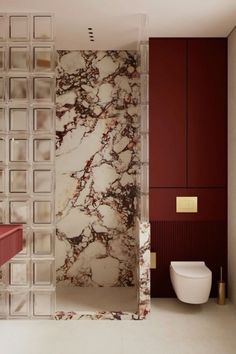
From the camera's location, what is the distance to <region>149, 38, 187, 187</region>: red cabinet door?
4332 millimetres

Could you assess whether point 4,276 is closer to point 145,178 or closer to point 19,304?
point 19,304

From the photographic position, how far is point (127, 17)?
12.3ft

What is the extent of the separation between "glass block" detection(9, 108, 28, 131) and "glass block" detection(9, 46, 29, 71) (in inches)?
13.8

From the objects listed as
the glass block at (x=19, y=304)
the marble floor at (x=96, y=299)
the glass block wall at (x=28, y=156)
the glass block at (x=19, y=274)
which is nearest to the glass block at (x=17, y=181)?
the glass block wall at (x=28, y=156)

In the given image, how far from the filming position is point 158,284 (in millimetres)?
4375

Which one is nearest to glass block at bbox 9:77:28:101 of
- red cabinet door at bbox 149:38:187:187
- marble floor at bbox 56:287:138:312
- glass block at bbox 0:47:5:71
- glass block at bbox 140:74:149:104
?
glass block at bbox 0:47:5:71

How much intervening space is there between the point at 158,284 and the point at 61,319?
1.16 meters

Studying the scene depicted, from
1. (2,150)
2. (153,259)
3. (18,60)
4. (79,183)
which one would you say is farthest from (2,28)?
(153,259)

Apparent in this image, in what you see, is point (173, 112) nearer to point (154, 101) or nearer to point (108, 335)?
A: point (154, 101)

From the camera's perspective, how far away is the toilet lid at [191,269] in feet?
12.5

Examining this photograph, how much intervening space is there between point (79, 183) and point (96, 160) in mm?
318

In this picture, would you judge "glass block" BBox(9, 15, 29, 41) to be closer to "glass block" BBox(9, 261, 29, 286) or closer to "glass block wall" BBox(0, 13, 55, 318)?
"glass block wall" BBox(0, 13, 55, 318)

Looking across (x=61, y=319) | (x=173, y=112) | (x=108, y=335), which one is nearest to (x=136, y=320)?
(x=108, y=335)

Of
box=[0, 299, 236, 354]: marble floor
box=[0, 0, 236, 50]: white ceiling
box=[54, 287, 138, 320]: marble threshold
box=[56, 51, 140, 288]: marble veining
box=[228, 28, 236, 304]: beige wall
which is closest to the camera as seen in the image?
box=[0, 299, 236, 354]: marble floor
